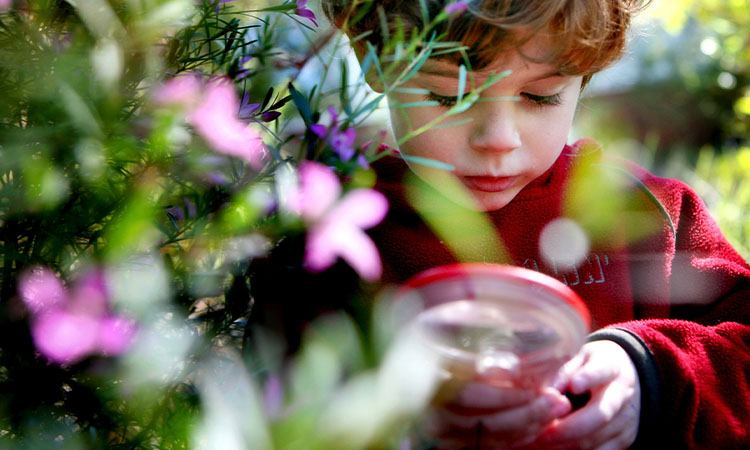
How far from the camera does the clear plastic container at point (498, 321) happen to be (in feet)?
2.05

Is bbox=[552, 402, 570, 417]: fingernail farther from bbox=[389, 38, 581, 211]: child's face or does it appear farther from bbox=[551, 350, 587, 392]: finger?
bbox=[389, 38, 581, 211]: child's face

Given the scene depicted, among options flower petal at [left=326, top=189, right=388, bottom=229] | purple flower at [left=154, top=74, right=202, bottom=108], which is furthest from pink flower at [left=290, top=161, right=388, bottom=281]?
purple flower at [left=154, top=74, right=202, bottom=108]

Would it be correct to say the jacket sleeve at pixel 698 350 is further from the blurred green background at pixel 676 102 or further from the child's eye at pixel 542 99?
the blurred green background at pixel 676 102

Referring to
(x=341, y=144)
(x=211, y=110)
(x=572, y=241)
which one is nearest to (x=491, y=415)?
(x=341, y=144)

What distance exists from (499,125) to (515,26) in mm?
143

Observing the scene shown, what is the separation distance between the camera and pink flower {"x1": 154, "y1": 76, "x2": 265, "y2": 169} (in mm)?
708

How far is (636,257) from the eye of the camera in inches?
52.1

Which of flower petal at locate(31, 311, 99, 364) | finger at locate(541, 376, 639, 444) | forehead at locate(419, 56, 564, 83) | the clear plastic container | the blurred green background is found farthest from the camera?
the blurred green background

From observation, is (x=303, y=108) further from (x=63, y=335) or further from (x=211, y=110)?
(x=63, y=335)

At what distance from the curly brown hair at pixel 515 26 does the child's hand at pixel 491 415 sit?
475 mm

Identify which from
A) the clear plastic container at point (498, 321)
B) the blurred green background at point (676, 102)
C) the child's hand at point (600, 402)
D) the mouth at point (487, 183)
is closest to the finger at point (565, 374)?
the child's hand at point (600, 402)

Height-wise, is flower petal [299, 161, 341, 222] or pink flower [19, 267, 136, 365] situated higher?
flower petal [299, 161, 341, 222]

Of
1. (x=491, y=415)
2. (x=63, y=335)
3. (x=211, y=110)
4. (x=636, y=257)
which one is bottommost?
(x=636, y=257)

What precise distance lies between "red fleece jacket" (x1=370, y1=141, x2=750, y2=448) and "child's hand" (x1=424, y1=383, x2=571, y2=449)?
29 centimetres
